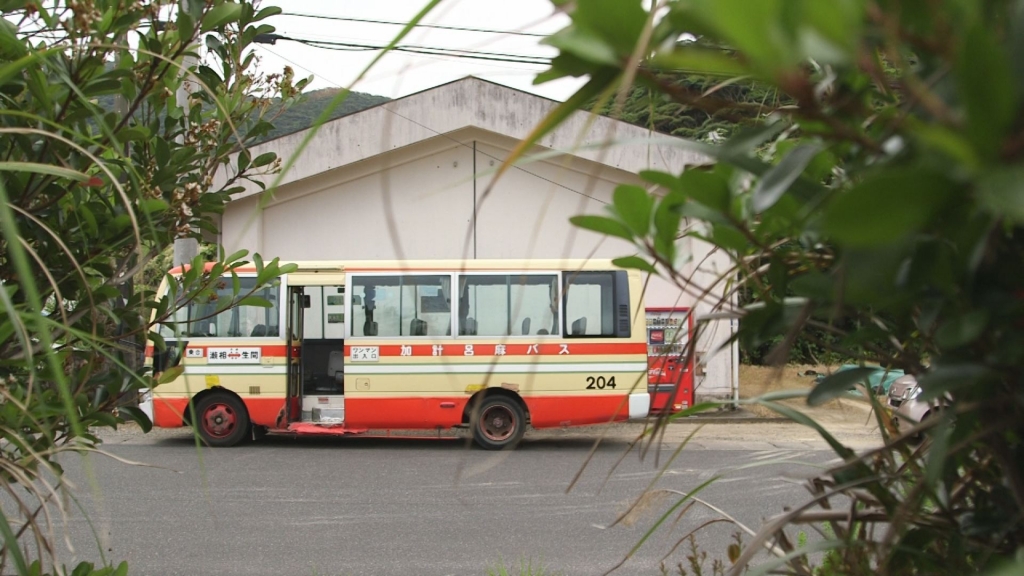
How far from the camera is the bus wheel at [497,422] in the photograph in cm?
1083

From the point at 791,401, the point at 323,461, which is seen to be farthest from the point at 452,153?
the point at 791,401

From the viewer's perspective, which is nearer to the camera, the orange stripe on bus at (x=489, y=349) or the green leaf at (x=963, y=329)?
the green leaf at (x=963, y=329)

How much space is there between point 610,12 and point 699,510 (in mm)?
6369

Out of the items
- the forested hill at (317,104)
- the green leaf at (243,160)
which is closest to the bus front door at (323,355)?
the forested hill at (317,104)

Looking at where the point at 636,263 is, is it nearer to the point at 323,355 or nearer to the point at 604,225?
the point at 604,225

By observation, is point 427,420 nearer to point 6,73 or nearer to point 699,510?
point 699,510

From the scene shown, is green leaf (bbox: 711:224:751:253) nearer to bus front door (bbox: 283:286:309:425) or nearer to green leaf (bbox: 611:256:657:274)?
green leaf (bbox: 611:256:657:274)

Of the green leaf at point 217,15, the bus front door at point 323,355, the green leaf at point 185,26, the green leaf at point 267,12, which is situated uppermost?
the green leaf at point 267,12

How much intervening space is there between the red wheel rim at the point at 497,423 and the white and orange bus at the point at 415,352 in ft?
0.04

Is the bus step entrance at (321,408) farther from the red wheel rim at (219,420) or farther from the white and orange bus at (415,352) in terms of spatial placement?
the red wheel rim at (219,420)

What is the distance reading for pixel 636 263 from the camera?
84 centimetres

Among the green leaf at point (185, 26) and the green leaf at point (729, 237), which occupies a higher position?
the green leaf at point (185, 26)

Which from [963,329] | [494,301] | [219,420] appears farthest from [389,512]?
[963,329]

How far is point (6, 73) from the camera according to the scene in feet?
2.98
